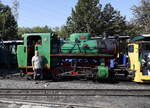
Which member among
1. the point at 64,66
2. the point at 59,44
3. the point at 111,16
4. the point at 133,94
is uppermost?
the point at 111,16

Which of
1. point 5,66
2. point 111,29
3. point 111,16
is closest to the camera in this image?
point 5,66

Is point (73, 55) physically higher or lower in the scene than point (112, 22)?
lower

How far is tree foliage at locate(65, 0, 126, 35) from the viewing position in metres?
43.8

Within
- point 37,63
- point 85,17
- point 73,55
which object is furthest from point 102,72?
point 85,17

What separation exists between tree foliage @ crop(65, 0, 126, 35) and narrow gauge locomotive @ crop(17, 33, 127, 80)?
31159 mm

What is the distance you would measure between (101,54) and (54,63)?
2548 mm

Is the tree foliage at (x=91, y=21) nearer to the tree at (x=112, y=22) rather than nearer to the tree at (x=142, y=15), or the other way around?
the tree at (x=112, y=22)

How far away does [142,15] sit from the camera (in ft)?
140

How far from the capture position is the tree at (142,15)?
41.1 meters

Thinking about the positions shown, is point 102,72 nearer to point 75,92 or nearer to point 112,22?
point 75,92

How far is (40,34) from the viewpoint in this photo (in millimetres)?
12273

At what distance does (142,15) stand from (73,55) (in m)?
34.3

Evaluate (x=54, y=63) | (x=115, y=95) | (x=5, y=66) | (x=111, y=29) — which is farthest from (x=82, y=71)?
(x=111, y=29)

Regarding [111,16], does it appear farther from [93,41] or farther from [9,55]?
[93,41]
